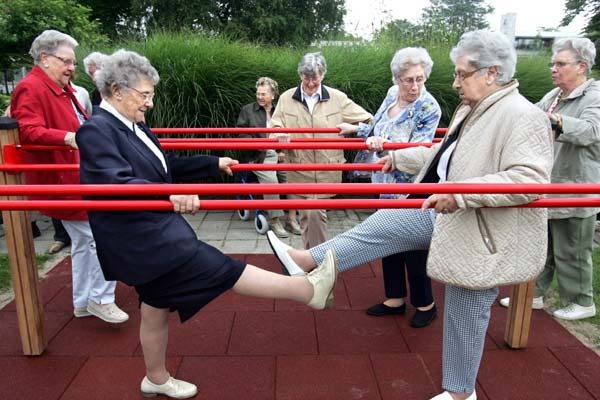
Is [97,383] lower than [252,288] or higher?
lower

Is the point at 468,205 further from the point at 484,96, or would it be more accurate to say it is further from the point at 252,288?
the point at 252,288

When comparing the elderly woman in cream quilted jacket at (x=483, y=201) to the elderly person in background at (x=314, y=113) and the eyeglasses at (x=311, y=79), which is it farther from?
the eyeglasses at (x=311, y=79)

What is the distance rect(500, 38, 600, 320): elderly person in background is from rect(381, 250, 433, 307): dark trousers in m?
0.72

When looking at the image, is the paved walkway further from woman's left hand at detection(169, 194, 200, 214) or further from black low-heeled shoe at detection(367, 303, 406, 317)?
woman's left hand at detection(169, 194, 200, 214)

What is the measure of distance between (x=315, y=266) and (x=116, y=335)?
1.42 m

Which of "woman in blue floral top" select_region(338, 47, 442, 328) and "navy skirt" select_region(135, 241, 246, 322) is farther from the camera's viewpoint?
"woman in blue floral top" select_region(338, 47, 442, 328)

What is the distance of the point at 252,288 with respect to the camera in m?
2.21

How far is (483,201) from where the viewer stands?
1.88m

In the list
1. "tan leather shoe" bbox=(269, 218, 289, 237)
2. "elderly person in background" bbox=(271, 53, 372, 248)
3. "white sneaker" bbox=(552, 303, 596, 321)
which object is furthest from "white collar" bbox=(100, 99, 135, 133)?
"tan leather shoe" bbox=(269, 218, 289, 237)

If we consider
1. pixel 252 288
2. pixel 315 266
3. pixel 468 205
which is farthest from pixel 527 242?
pixel 252 288

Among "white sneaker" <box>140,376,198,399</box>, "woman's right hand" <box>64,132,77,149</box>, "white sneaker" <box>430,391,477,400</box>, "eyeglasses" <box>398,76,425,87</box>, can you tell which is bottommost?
"white sneaker" <box>140,376,198,399</box>

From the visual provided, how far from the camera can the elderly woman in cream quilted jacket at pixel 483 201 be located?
188 cm

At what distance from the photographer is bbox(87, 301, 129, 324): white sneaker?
3.12 metres

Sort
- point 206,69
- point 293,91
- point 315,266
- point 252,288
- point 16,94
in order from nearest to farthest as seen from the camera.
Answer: point 252,288 < point 315,266 < point 16,94 < point 293,91 < point 206,69
